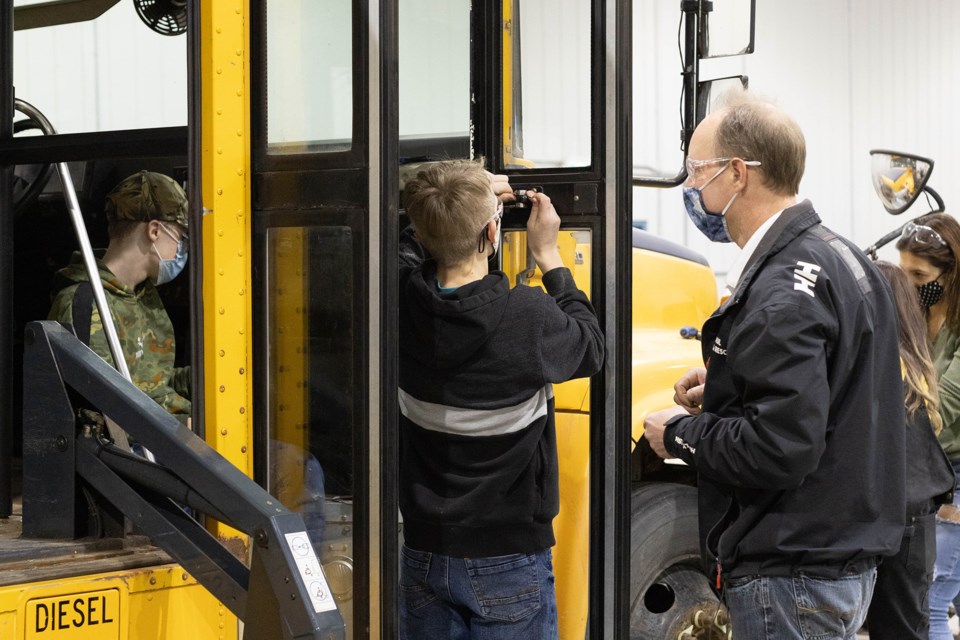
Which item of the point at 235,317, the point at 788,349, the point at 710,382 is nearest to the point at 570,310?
the point at 710,382

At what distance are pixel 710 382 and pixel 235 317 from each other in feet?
3.09

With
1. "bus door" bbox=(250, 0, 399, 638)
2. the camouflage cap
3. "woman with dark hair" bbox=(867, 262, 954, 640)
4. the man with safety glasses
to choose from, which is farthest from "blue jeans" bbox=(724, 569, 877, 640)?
the camouflage cap

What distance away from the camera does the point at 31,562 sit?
6.39ft

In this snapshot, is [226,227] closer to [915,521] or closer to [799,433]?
[799,433]

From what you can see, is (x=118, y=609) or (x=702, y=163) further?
(x=702, y=163)

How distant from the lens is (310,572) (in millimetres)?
1777

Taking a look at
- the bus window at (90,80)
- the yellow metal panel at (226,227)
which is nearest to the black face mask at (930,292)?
the yellow metal panel at (226,227)

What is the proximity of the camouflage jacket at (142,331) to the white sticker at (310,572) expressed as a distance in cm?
129

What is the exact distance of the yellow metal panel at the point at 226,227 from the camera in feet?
6.87

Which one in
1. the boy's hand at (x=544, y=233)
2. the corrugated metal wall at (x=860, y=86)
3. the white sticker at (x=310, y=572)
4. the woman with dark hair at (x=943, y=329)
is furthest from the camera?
the corrugated metal wall at (x=860, y=86)

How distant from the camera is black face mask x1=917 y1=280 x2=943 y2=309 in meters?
3.68

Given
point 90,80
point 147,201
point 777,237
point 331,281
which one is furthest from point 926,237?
point 90,80

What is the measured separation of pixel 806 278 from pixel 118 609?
1.37 m

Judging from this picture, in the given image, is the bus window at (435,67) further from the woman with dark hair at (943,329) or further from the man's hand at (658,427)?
the woman with dark hair at (943,329)
